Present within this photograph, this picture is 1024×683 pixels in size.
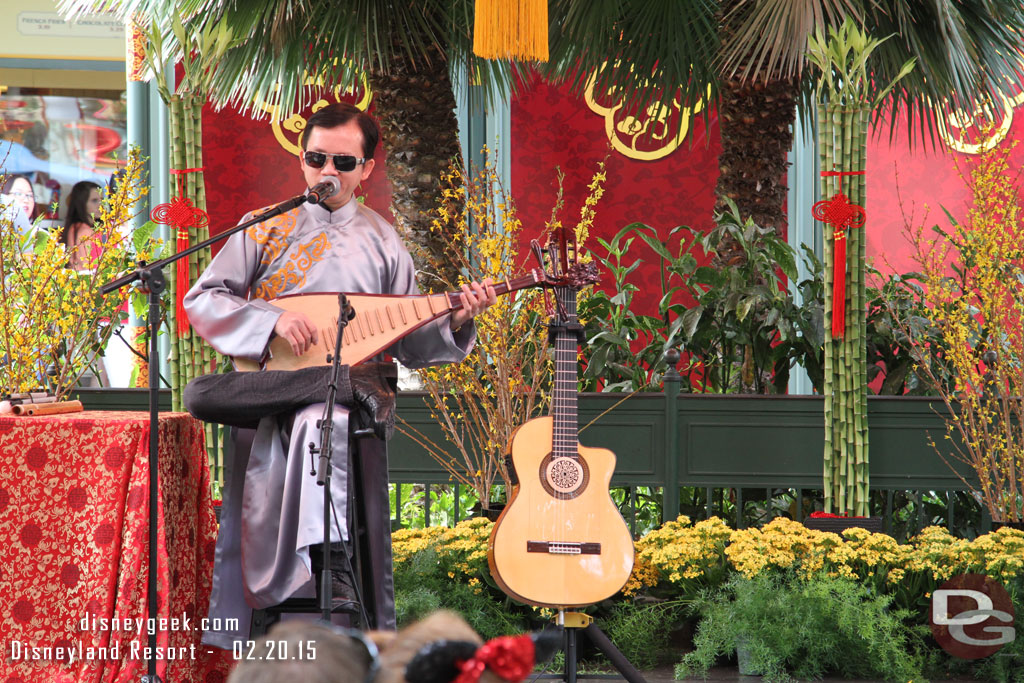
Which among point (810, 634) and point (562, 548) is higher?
point (562, 548)

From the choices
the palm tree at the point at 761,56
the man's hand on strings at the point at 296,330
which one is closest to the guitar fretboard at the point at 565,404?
the man's hand on strings at the point at 296,330

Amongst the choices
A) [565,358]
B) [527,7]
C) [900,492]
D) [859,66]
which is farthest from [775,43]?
[565,358]

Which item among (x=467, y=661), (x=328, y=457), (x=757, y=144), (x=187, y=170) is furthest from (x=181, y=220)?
(x=467, y=661)

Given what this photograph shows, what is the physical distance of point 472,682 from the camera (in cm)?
108

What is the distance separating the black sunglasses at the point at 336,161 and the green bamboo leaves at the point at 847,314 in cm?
A: 249

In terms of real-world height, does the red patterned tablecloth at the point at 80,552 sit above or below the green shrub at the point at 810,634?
above

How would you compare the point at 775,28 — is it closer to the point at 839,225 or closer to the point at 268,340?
the point at 839,225

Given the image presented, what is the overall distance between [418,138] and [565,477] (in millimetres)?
3277

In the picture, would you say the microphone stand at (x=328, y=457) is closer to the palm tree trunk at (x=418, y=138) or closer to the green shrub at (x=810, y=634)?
the green shrub at (x=810, y=634)

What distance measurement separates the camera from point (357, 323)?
9.54 ft

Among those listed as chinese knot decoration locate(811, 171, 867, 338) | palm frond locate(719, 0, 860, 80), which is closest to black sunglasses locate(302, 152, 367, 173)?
chinese knot decoration locate(811, 171, 867, 338)

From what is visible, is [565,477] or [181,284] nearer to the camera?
[565,477]

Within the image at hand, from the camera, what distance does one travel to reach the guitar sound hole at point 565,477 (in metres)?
3.47

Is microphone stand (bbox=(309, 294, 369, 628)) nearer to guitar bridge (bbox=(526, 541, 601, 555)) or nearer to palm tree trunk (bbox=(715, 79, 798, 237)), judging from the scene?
guitar bridge (bbox=(526, 541, 601, 555))
